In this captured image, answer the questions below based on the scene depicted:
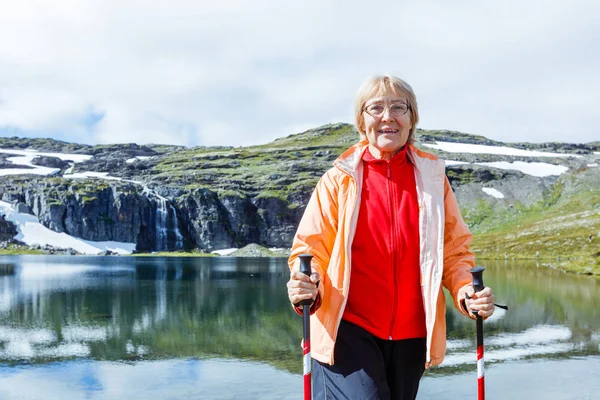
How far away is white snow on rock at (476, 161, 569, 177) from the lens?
164 meters

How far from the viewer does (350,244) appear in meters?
4.44

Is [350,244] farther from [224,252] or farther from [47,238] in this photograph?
[47,238]

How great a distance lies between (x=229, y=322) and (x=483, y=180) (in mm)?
147711

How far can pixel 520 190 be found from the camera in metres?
153

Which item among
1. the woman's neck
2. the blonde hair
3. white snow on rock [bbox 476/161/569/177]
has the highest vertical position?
white snow on rock [bbox 476/161/569/177]

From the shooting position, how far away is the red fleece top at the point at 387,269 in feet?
14.8

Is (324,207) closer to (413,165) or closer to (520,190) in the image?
(413,165)

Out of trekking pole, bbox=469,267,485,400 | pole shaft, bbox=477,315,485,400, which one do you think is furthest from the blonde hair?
pole shaft, bbox=477,315,485,400

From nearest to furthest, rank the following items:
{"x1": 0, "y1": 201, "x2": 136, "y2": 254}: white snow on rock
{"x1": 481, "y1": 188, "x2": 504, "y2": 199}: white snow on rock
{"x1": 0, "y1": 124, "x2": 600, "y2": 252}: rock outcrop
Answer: {"x1": 0, "y1": 201, "x2": 136, "y2": 254}: white snow on rock < {"x1": 481, "y1": 188, "x2": 504, "y2": 199}: white snow on rock < {"x1": 0, "y1": 124, "x2": 600, "y2": 252}: rock outcrop

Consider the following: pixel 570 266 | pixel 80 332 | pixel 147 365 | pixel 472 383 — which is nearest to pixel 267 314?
pixel 80 332

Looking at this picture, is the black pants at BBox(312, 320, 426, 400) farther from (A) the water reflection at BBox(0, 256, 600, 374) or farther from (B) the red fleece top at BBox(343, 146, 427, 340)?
(A) the water reflection at BBox(0, 256, 600, 374)

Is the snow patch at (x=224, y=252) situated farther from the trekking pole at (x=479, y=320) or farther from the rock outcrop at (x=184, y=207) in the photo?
the trekking pole at (x=479, y=320)

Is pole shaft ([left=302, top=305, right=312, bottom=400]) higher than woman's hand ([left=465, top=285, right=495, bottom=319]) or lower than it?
lower

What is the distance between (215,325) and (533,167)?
166m
